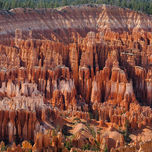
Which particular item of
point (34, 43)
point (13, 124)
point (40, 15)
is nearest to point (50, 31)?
point (40, 15)

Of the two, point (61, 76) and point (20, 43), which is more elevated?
point (20, 43)

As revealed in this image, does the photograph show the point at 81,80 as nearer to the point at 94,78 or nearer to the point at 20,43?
the point at 94,78

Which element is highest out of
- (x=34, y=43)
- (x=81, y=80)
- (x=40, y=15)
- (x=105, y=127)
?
(x=40, y=15)

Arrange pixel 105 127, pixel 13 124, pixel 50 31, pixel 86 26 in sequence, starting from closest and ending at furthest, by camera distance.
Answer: pixel 13 124
pixel 105 127
pixel 50 31
pixel 86 26

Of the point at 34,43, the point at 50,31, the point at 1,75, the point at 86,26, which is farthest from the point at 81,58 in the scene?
the point at 86,26

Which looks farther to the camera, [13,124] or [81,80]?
[81,80]

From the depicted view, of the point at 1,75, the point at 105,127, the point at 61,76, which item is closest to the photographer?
the point at 105,127

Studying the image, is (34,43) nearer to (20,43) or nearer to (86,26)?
(20,43)
